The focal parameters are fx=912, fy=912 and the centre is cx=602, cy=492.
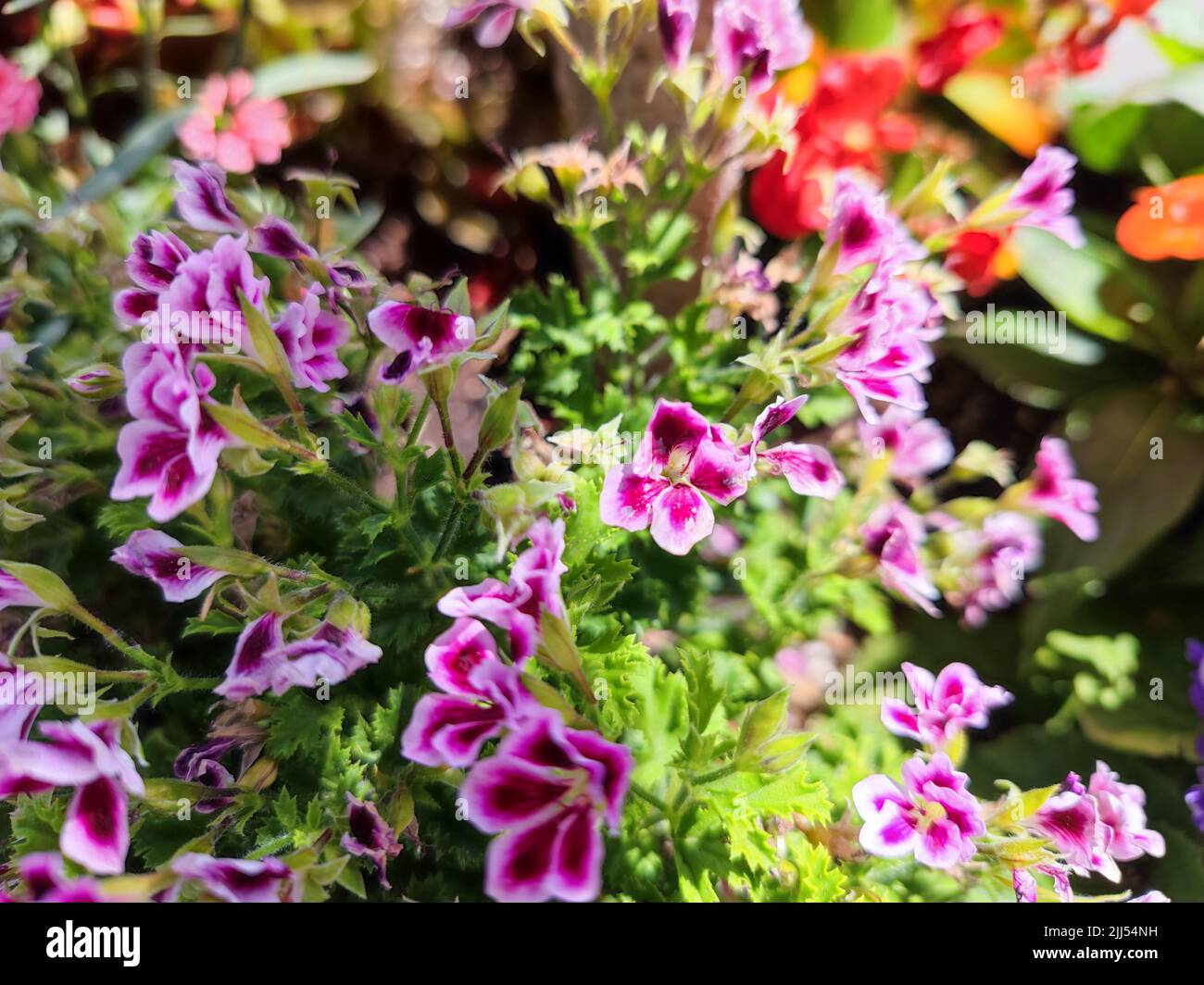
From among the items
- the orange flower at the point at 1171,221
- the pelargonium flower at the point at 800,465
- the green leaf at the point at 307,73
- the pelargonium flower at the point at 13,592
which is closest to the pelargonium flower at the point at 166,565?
the pelargonium flower at the point at 13,592

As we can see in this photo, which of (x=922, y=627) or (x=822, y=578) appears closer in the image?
(x=822, y=578)

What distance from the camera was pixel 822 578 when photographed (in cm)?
82

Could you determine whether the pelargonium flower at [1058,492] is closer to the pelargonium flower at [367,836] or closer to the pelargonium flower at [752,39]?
the pelargonium flower at [752,39]

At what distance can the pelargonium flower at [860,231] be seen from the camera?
23.8 inches

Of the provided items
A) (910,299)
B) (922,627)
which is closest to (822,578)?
(910,299)

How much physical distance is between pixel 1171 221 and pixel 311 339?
852 millimetres

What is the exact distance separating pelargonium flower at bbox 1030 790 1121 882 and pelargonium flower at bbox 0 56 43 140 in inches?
45.7

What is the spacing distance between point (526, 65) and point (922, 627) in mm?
1064

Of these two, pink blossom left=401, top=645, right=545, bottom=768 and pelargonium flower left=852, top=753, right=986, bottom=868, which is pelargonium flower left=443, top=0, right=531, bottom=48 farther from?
pelargonium flower left=852, top=753, right=986, bottom=868

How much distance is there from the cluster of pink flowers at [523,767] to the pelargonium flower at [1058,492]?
1.85ft

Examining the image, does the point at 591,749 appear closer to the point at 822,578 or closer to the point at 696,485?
the point at 696,485

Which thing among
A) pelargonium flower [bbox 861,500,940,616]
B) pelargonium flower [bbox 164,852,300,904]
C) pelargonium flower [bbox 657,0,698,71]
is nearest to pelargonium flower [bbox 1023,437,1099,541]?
pelargonium flower [bbox 861,500,940,616]

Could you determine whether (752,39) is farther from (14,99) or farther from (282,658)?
(14,99)

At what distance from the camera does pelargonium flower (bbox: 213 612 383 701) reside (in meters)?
0.47
